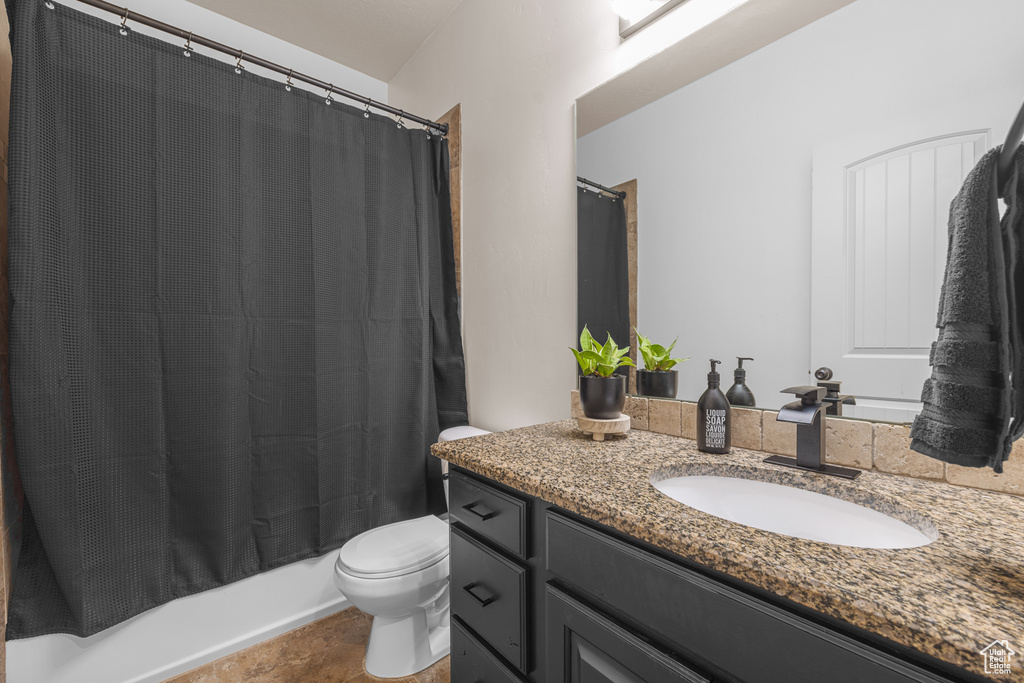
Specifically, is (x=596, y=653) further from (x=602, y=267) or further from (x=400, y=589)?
(x=602, y=267)

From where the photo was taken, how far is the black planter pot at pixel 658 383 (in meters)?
1.21

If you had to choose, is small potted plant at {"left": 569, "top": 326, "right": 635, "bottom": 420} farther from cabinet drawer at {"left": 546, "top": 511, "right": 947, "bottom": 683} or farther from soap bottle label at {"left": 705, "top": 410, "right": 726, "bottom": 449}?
cabinet drawer at {"left": 546, "top": 511, "right": 947, "bottom": 683}

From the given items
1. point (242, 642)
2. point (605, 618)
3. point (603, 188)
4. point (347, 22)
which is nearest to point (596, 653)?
point (605, 618)

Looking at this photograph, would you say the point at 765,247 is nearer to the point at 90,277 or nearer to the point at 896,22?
the point at 896,22

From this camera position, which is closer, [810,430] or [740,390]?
[810,430]

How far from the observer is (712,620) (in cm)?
57

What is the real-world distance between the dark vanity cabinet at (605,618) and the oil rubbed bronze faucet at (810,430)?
1.40 feet

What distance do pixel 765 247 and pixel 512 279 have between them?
2.95 ft

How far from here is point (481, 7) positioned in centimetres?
180

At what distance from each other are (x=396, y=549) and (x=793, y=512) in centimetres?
118

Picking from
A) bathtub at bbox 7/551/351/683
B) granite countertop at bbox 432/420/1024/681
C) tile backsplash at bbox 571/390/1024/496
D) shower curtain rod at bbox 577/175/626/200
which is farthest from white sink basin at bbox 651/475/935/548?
bathtub at bbox 7/551/351/683

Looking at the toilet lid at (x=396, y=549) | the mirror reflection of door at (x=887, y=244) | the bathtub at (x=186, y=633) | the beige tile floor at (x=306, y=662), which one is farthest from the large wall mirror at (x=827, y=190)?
the bathtub at (x=186, y=633)

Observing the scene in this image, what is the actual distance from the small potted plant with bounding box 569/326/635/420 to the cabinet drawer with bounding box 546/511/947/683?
416 mm

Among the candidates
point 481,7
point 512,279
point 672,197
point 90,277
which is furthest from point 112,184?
point 672,197
